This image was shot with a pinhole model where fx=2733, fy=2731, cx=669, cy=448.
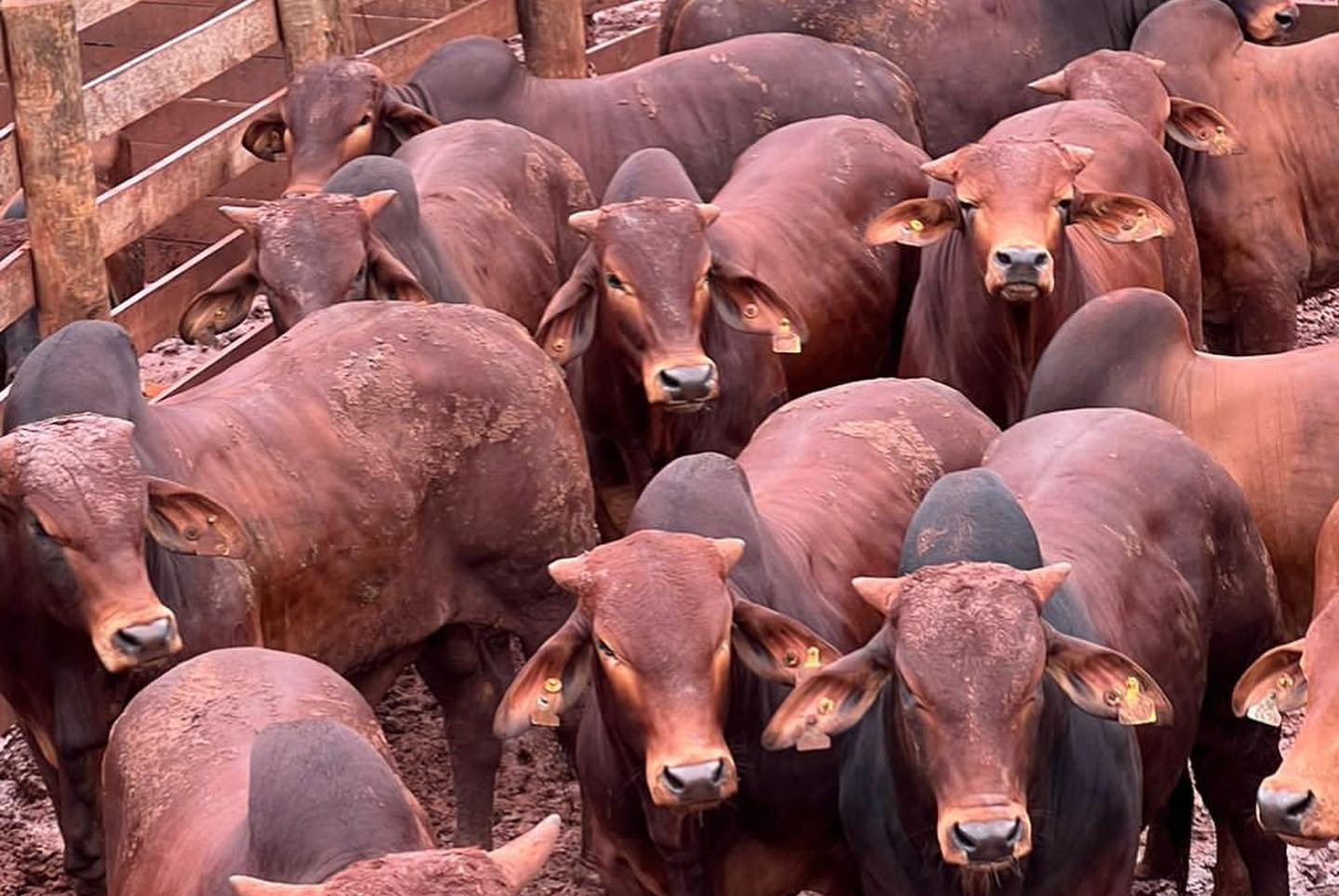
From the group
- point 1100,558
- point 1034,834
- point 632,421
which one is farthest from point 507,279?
point 1034,834

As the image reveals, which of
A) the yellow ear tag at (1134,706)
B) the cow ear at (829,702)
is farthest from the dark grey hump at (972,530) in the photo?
the yellow ear tag at (1134,706)

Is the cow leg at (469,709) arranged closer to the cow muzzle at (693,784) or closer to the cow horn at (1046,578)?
the cow muzzle at (693,784)

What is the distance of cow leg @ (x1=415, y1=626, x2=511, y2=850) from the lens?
7.19 meters

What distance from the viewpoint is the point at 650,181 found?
26.1 ft

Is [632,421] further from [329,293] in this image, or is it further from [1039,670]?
[1039,670]

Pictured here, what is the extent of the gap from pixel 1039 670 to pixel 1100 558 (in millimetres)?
930

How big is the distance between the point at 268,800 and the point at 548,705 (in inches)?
45.4

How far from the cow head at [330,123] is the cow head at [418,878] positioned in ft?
15.4

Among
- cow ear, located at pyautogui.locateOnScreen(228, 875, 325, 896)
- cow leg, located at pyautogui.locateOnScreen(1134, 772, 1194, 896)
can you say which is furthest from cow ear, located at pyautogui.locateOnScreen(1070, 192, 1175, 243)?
cow ear, located at pyautogui.locateOnScreen(228, 875, 325, 896)

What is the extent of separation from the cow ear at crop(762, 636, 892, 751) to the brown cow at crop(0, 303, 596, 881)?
4.53 feet

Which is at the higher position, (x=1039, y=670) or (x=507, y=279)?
(x=1039, y=670)

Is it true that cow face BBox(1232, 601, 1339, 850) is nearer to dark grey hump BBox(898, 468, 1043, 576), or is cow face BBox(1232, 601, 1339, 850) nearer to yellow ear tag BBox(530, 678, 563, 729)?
dark grey hump BBox(898, 468, 1043, 576)

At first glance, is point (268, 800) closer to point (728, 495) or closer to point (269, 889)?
point (269, 889)

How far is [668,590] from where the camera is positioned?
5.63 metres
